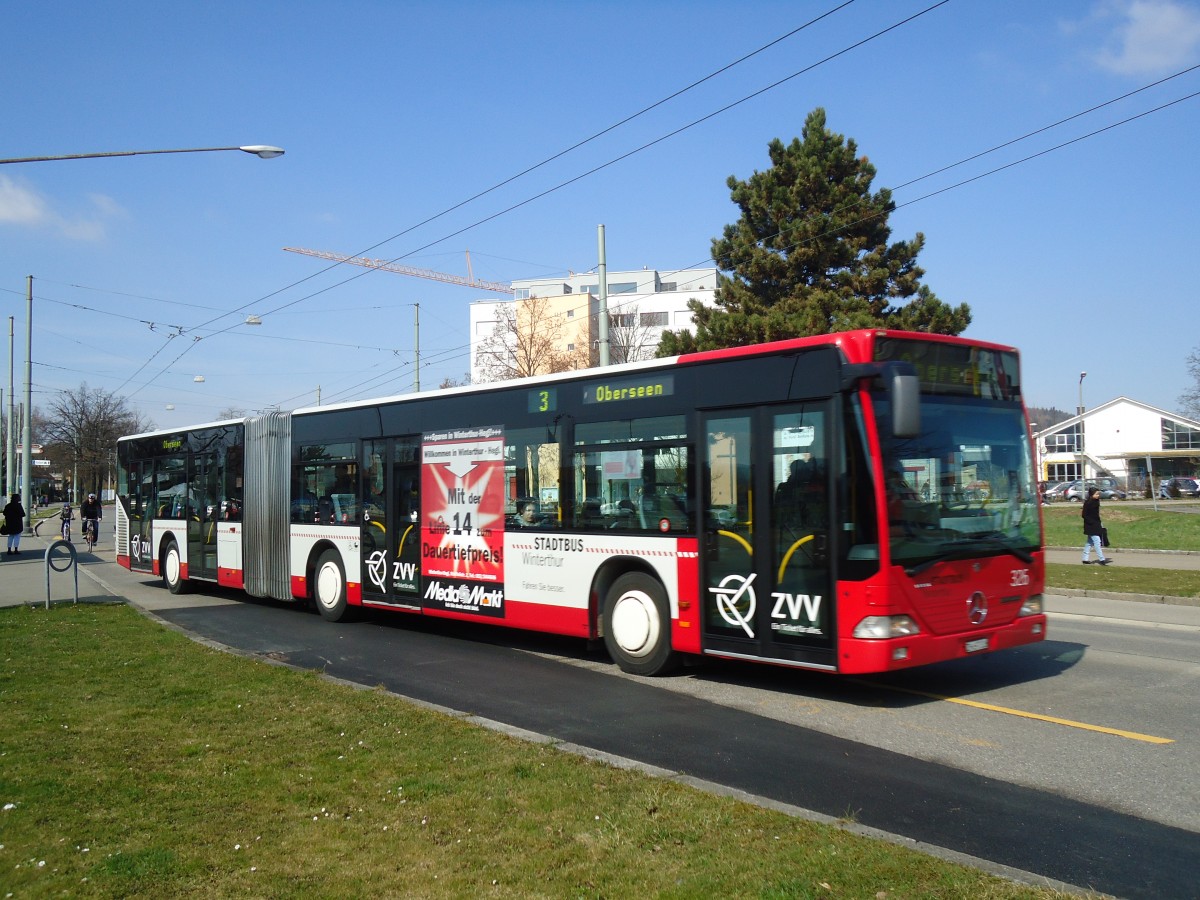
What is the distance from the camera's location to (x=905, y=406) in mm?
7793

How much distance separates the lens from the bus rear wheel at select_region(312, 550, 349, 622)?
49.2ft

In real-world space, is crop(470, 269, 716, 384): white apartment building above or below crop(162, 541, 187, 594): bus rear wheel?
above

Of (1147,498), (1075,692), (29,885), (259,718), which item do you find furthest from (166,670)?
(1147,498)

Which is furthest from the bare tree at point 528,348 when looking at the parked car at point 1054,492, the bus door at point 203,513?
the parked car at point 1054,492

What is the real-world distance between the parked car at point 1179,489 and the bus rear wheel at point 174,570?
60.6m

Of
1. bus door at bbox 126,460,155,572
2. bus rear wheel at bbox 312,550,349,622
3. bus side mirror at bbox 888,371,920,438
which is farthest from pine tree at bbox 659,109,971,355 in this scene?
bus side mirror at bbox 888,371,920,438

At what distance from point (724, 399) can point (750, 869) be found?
17.7 feet

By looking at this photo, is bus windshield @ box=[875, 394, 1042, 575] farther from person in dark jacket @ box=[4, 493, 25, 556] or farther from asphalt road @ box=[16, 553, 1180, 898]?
person in dark jacket @ box=[4, 493, 25, 556]

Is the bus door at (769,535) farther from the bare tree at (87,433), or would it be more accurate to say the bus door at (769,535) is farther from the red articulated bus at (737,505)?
the bare tree at (87,433)

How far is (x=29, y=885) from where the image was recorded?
14.5 ft

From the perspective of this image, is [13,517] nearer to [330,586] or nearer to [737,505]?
[330,586]

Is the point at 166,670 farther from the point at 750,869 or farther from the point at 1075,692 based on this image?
the point at 1075,692

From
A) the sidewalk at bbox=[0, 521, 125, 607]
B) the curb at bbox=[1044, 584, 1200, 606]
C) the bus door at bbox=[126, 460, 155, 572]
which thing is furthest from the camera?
the bus door at bbox=[126, 460, 155, 572]

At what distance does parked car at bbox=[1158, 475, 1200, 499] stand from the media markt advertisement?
61568mm
